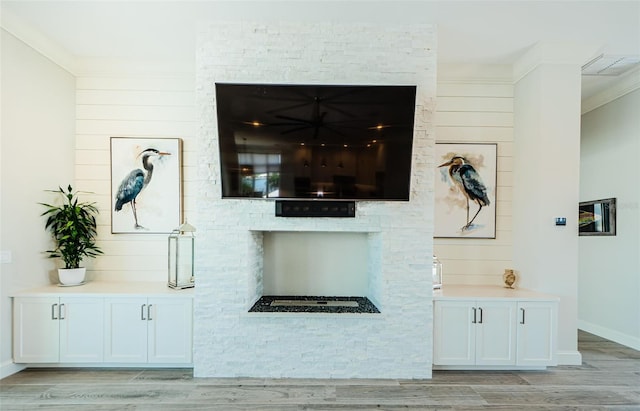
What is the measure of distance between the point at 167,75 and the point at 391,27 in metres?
2.51

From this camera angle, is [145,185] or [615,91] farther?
[615,91]

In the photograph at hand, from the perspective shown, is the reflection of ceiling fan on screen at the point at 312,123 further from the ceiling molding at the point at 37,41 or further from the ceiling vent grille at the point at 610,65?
the ceiling vent grille at the point at 610,65

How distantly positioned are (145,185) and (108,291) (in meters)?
1.20

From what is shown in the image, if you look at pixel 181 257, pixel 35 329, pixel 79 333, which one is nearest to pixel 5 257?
pixel 35 329

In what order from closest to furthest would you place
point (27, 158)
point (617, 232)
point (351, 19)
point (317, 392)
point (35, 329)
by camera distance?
point (317, 392) < point (351, 19) < point (35, 329) < point (27, 158) < point (617, 232)

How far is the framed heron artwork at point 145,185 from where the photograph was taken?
3.92 m

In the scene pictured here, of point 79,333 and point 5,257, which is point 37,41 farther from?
point 79,333

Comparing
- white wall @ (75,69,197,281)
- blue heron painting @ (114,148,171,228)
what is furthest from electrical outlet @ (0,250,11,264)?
blue heron painting @ (114,148,171,228)

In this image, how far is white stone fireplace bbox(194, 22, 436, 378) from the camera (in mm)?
3137

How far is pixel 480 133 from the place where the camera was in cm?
399

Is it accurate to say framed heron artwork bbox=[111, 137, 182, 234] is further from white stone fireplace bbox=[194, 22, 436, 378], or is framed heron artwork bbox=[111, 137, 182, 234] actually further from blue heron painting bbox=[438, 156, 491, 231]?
blue heron painting bbox=[438, 156, 491, 231]

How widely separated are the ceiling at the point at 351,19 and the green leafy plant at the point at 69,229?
1.56 meters

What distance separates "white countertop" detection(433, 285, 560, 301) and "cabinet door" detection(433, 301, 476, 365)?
8 cm

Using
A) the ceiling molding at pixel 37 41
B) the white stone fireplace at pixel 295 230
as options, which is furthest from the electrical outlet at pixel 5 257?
the ceiling molding at pixel 37 41
